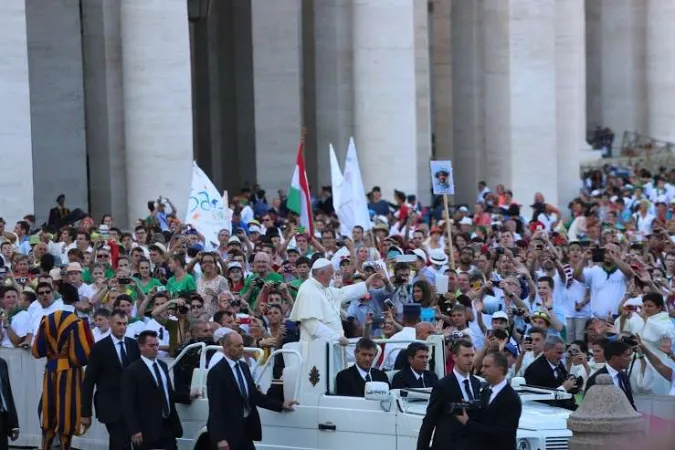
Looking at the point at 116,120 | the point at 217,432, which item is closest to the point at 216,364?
the point at 217,432

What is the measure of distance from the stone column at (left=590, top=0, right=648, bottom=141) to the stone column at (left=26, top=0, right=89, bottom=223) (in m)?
21.9

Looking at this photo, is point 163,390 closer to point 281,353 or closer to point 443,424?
point 281,353

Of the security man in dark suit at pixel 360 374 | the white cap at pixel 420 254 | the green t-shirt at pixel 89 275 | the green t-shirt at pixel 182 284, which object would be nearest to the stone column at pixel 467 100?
the white cap at pixel 420 254

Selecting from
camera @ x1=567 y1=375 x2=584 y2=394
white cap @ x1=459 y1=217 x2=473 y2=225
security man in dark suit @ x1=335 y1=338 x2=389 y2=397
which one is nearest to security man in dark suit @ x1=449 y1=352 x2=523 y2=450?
security man in dark suit @ x1=335 y1=338 x2=389 y2=397

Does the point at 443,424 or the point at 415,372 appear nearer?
the point at 443,424

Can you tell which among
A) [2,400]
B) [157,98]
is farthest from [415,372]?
[157,98]

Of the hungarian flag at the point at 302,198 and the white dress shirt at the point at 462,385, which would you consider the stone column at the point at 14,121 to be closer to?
the hungarian flag at the point at 302,198

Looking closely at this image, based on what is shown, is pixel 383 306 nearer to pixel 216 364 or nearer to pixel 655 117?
pixel 216 364

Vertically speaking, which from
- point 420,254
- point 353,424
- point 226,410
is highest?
point 420,254

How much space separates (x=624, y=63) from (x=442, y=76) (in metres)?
5.79

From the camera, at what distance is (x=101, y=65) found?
39.6 metres

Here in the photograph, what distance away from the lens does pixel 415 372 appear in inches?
640

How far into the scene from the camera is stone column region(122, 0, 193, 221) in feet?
111

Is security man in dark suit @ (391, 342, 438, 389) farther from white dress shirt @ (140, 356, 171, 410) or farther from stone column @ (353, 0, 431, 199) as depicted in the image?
stone column @ (353, 0, 431, 199)
